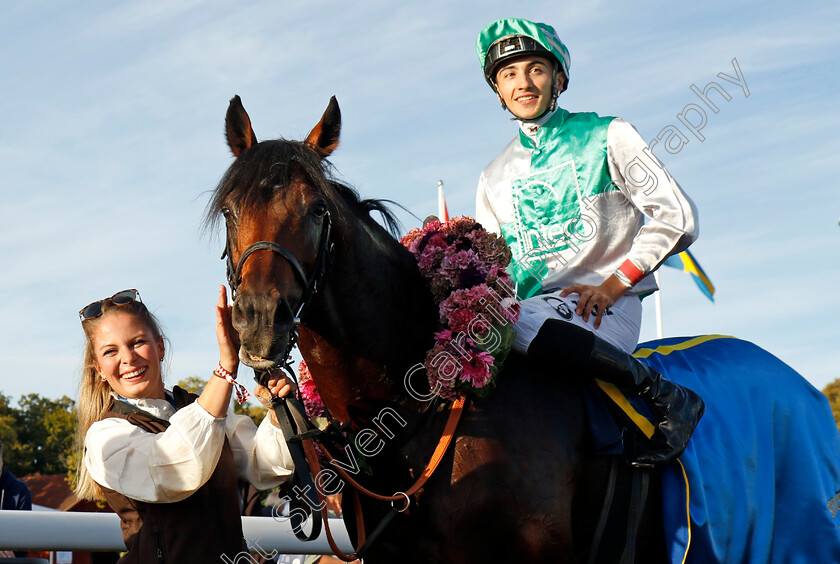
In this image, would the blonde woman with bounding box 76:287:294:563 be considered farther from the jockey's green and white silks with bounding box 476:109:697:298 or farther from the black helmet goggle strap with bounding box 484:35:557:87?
the black helmet goggle strap with bounding box 484:35:557:87

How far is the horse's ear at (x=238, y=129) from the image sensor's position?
11.1 feet

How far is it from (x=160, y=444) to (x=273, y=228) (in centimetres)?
102

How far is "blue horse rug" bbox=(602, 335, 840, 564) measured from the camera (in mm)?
3463

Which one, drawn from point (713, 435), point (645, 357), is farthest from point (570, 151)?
point (713, 435)

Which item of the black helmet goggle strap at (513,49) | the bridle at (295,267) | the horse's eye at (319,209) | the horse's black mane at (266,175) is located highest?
the black helmet goggle strap at (513,49)

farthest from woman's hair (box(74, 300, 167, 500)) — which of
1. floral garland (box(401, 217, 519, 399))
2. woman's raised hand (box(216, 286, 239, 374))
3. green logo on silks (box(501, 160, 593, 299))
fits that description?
green logo on silks (box(501, 160, 593, 299))

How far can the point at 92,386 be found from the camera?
377cm

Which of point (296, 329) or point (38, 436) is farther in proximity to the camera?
point (38, 436)

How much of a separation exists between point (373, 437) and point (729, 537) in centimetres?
161

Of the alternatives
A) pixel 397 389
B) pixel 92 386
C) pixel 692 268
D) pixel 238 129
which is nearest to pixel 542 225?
pixel 397 389

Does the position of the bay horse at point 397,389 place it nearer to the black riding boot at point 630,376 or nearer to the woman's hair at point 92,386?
the black riding boot at point 630,376

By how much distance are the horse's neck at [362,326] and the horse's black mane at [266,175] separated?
244 millimetres

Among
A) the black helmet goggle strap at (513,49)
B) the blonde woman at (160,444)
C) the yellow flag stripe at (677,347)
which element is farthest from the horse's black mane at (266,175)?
the yellow flag stripe at (677,347)

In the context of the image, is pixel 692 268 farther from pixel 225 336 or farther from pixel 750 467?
pixel 225 336
